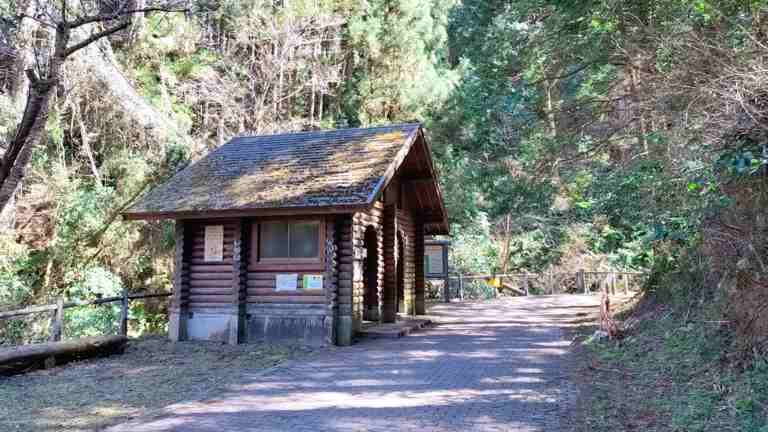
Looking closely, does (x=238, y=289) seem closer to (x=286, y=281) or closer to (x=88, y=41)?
(x=286, y=281)

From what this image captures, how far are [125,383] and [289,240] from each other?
15.3 feet

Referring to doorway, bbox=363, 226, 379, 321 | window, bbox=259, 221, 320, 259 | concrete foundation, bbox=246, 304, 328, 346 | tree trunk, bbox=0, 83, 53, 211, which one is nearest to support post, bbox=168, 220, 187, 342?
concrete foundation, bbox=246, 304, 328, 346

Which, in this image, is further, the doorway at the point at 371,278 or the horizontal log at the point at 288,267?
the doorway at the point at 371,278

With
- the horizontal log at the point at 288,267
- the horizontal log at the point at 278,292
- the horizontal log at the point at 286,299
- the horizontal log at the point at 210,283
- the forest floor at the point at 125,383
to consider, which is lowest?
the forest floor at the point at 125,383

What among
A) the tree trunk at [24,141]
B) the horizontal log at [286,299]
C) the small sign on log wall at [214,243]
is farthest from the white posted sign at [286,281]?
the tree trunk at [24,141]

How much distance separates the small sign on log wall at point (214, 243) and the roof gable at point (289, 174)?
2.63 ft

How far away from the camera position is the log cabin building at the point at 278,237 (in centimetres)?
1167

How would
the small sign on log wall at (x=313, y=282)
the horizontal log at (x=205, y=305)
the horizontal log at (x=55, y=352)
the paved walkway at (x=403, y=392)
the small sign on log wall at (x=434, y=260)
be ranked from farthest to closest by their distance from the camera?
the small sign on log wall at (x=434, y=260) < the horizontal log at (x=205, y=305) < the small sign on log wall at (x=313, y=282) < the horizontal log at (x=55, y=352) < the paved walkway at (x=403, y=392)

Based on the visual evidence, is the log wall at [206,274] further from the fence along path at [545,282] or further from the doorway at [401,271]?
the fence along path at [545,282]

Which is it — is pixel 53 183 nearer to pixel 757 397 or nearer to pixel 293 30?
pixel 293 30

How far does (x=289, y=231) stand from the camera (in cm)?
1232

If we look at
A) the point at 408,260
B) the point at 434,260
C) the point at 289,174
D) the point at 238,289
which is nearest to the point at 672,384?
the point at 238,289

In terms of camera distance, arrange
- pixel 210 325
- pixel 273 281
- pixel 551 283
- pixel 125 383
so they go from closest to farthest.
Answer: pixel 125 383 → pixel 273 281 → pixel 210 325 → pixel 551 283

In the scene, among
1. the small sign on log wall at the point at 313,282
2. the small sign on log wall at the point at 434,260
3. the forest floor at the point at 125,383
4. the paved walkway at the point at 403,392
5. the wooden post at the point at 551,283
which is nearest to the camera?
the paved walkway at the point at 403,392
